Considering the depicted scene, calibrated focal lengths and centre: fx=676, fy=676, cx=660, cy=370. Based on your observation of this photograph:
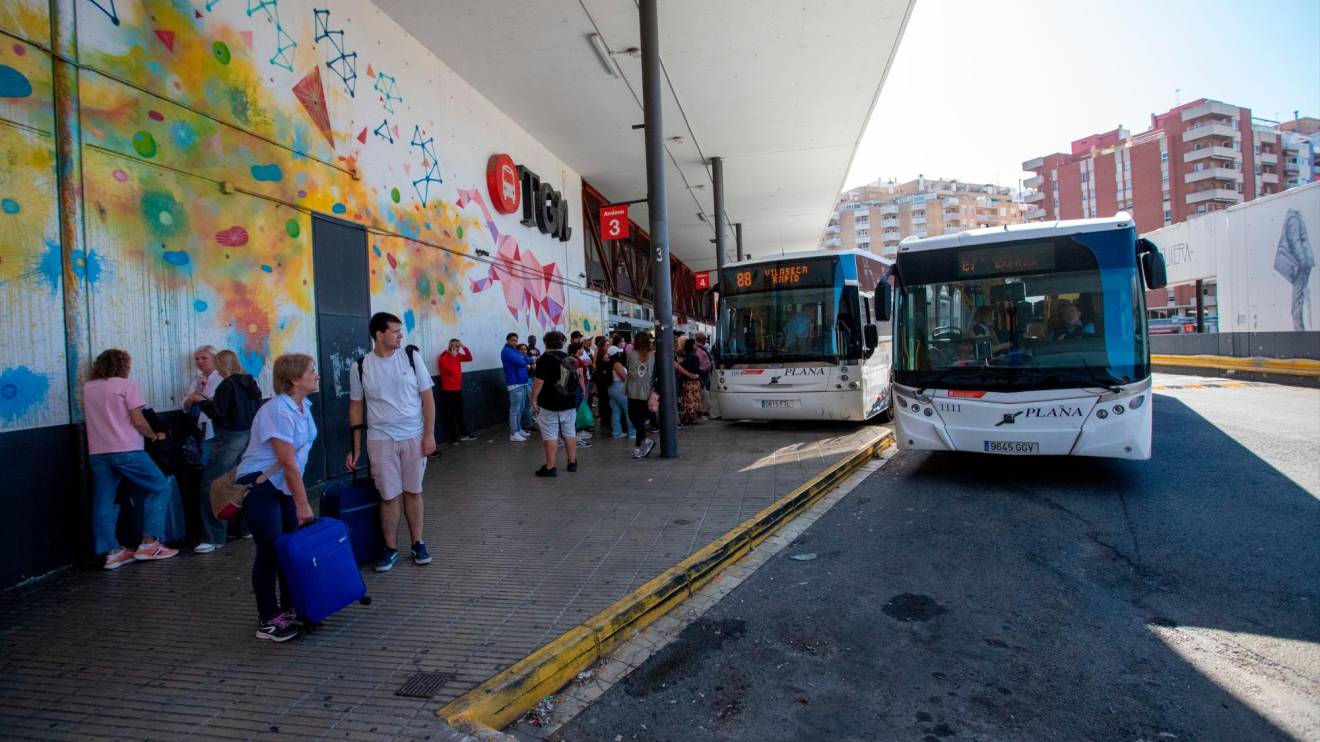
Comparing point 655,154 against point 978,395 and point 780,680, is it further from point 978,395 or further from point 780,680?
point 780,680

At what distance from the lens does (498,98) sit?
12.8 metres

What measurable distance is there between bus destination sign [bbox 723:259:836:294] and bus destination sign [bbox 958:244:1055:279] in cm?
345

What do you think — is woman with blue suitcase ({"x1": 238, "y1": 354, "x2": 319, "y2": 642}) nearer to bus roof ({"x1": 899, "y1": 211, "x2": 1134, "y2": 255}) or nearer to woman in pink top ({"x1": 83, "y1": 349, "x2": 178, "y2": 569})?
woman in pink top ({"x1": 83, "y1": 349, "x2": 178, "y2": 569})

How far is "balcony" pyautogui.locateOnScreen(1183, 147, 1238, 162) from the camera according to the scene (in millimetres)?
75938

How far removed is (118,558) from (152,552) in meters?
→ 0.21

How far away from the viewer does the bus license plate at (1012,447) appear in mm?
6867

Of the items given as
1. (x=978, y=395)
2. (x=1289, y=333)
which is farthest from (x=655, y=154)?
(x=1289, y=333)

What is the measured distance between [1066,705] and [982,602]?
4.04ft

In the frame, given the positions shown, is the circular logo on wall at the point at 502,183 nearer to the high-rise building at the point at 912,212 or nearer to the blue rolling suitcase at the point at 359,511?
the blue rolling suitcase at the point at 359,511

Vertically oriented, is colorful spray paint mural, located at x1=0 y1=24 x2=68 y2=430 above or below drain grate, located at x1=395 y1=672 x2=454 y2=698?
above

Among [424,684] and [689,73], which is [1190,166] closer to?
[689,73]

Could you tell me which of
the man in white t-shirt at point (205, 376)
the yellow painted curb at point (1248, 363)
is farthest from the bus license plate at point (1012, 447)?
the yellow painted curb at point (1248, 363)

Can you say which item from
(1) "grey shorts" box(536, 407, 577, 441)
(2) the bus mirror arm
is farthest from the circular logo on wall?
(2) the bus mirror arm

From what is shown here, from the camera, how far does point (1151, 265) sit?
6777 millimetres
